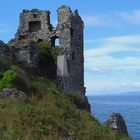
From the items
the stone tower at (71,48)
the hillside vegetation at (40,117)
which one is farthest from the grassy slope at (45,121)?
the stone tower at (71,48)

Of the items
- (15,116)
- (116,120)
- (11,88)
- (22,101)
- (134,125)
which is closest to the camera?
(15,116)

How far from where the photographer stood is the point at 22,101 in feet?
79.8

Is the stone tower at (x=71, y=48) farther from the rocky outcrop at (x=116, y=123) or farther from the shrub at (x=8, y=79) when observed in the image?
the shrub at (x=8, y=79)

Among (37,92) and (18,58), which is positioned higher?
(18,58)

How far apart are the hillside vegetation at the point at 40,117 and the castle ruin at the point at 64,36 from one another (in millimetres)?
9549

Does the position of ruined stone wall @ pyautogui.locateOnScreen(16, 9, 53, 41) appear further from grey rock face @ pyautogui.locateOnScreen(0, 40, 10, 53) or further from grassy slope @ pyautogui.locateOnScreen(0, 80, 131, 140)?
grassy slope @ pyautogui.locateOnScreen(0, 80, 131, 140)

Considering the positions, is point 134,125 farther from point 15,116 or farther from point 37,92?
point 15,116

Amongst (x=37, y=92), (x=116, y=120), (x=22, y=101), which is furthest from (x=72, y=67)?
(x=22, y=101)

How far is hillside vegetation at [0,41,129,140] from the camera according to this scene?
68.7ft

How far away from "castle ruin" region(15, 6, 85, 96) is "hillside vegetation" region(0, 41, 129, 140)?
9.55 meters

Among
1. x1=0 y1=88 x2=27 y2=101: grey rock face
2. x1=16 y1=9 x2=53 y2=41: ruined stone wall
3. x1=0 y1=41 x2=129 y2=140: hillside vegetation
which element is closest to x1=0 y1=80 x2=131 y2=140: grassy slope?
x1=0 y1=41 x2=129 y2=140: hillside vegetation

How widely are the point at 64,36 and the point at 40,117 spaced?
19.1 metres

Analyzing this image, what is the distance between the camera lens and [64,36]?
41.5 meters

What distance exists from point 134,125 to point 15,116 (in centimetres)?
8081
